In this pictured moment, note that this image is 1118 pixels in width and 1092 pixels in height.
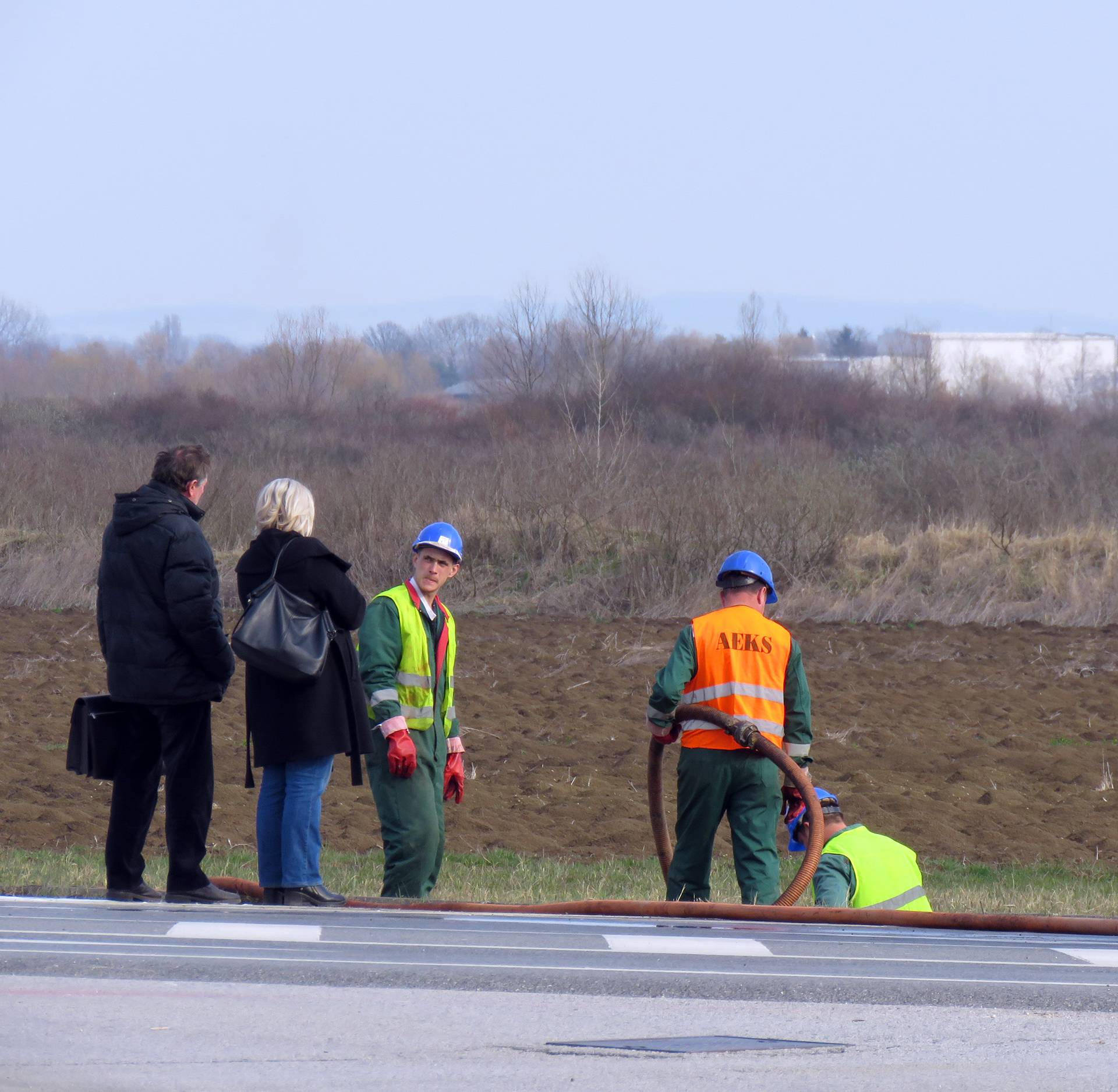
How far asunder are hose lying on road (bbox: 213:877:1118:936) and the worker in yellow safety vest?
2.88 feet

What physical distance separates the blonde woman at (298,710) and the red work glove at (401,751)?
17cm

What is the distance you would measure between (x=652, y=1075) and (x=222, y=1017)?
3.52ft

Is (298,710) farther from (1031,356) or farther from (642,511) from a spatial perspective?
(1031,356)

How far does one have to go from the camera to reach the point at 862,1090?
329cm

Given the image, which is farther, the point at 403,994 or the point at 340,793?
the point at 340,793

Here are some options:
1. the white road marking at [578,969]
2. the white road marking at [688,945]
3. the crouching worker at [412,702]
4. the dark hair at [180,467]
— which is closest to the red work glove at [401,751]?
the crouching worker at [412,702]

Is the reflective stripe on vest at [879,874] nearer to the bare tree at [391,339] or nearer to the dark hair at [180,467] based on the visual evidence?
the dark hair at [180,467]

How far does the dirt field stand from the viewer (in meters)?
9.26

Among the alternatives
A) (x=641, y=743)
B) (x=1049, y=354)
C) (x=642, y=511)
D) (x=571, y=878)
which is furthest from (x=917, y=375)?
(x=1049, y=354)

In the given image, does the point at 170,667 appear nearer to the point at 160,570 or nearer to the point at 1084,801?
the point at 160,570

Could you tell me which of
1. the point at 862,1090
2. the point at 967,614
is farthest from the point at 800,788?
the point at 967,614

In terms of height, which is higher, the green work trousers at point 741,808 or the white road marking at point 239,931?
the green work trousers at point 741,808

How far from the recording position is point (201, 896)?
5.83 meters

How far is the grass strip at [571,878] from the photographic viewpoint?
283 inches
